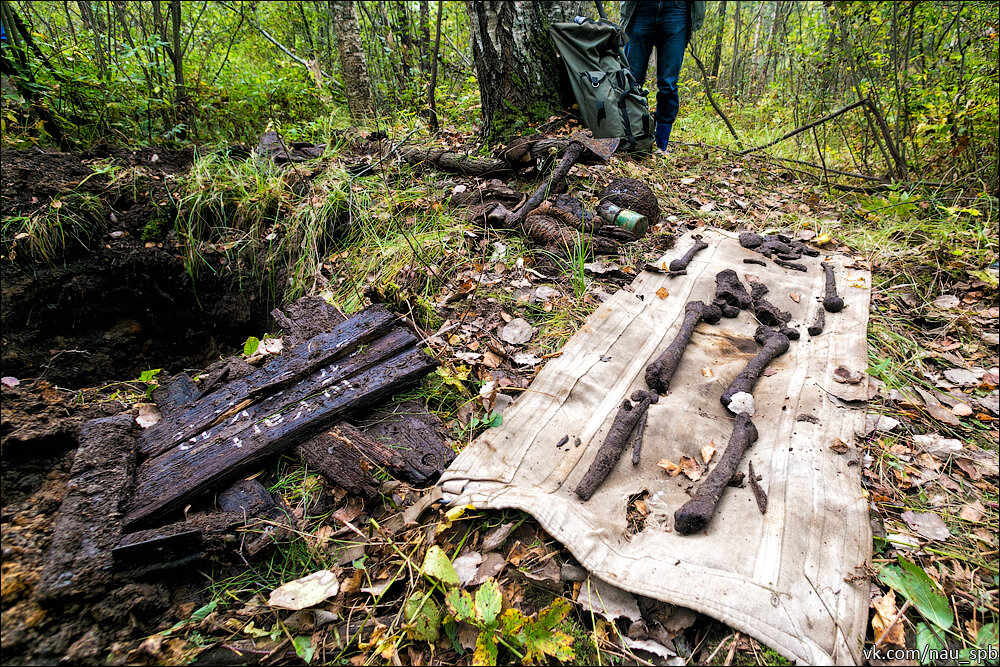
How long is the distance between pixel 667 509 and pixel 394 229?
2566 millimetres

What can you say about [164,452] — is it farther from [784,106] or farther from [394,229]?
[784,106]

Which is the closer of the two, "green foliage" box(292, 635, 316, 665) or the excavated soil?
"green foliage" box(292, 635, 316, 665)

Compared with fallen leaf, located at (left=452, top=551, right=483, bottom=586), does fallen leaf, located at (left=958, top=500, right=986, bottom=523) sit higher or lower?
higher

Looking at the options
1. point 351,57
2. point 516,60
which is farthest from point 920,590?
point 351,57

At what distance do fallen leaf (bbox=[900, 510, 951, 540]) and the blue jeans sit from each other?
13.1 ft

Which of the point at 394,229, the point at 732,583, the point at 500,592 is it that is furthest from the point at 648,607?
the point at 394,229

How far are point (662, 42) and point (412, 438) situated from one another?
4302mm

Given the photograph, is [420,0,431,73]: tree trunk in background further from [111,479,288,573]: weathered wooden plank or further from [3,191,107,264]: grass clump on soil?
[111,479,288,573]: weathered wooden plank

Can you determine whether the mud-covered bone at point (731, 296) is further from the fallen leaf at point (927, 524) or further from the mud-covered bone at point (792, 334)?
the fallen leaf at point (927, 524)

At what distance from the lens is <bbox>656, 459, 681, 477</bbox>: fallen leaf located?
1764 mm

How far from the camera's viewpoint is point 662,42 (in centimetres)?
414

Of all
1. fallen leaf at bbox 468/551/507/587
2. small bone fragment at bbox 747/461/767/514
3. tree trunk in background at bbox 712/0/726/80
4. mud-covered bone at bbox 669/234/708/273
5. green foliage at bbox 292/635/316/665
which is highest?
tree trunk in background at bbox 712/0/726/80

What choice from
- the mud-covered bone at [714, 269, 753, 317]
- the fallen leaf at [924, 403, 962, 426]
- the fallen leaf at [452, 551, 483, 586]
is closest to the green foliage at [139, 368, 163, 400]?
the fallen leaf at [452, 551, 483, 586]

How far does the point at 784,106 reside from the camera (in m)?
6.71
